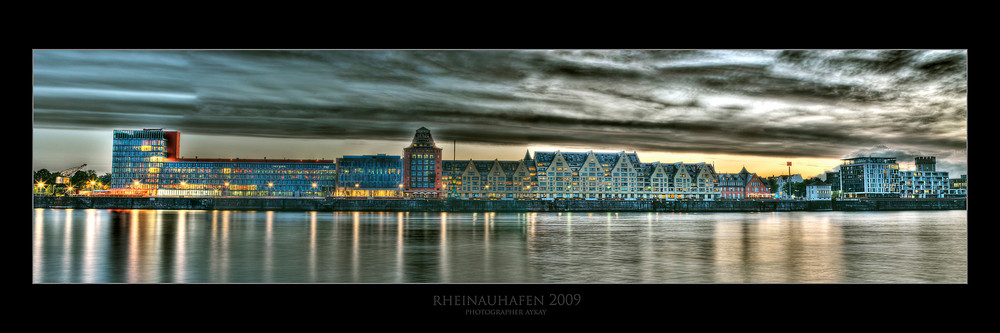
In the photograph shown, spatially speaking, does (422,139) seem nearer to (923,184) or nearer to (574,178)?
(574,178)

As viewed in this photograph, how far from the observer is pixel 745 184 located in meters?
91.2

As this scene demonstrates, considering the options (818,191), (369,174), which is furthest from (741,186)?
(369,174)

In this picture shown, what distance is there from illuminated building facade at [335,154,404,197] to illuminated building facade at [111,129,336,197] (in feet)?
7.29

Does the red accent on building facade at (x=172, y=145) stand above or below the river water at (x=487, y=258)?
above

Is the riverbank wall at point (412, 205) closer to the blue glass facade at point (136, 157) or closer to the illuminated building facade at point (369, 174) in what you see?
the blue glass facade at point (136, 157)

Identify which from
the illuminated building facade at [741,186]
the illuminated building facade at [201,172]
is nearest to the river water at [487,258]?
the illuminated building facade at [741,186]

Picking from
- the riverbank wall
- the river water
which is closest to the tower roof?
the riverbank wall

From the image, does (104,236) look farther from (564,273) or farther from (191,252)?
(564,273)

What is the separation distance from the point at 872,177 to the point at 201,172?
83.2 meters

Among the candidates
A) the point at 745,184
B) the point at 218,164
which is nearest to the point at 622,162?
the point at 745,184

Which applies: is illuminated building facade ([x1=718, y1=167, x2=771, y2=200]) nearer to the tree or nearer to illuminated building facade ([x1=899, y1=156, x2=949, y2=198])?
illuminated building facade ([x1=899, y1=156, x2=949, y2=198])

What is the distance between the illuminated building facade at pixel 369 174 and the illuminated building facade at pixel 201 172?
2223 millimetres

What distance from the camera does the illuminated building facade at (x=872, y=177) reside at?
67.1 m
